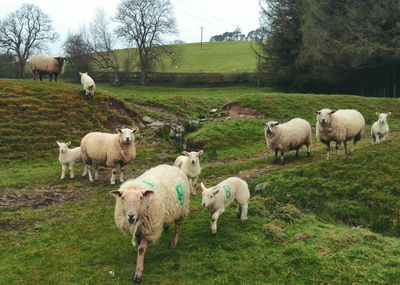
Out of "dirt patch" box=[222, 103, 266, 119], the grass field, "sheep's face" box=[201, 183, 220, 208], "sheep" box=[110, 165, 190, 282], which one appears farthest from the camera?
"dirt patch" box=[222, 103, 266, 119]

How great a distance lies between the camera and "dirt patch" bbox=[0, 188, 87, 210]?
12.4m

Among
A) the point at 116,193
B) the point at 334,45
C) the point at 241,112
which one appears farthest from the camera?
the point at 334,45

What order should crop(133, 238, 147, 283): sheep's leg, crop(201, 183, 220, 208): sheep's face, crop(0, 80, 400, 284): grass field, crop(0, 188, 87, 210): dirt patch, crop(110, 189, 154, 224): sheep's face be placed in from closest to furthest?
1. crop(110, 189, 154, 224): sheep's face
2. crop(133, 238, 147, 283): sheep's leg
3. crop(0, 80, 400, 284): grass field
4. crop(201, 183, 220, 208): sheep's face
5. crop(0, 188, 87, 210): dirt patch

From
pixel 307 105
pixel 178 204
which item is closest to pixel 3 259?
pixel 178 204

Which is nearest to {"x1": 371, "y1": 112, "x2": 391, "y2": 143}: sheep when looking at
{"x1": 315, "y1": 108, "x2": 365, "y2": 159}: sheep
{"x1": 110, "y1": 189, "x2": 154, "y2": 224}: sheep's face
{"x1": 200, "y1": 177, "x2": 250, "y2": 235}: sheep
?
{"x1": 315, "y1": 108, "x2": 365, "y2": 159}: sheep

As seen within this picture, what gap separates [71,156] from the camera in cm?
1636

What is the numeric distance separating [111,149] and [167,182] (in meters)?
7.51

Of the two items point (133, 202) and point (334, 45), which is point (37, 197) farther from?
point (334, 45)

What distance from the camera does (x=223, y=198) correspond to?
30.6 ft

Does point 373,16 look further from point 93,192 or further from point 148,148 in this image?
point 93,192

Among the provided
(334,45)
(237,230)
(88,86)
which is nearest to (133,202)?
(237,230)

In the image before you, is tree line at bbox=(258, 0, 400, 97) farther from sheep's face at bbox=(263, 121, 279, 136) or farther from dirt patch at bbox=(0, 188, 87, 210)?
dirt patch at bbox=(0, 188, 87, 210)

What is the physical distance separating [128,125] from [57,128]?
519 cm

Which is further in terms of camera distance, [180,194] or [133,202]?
[180,194]
